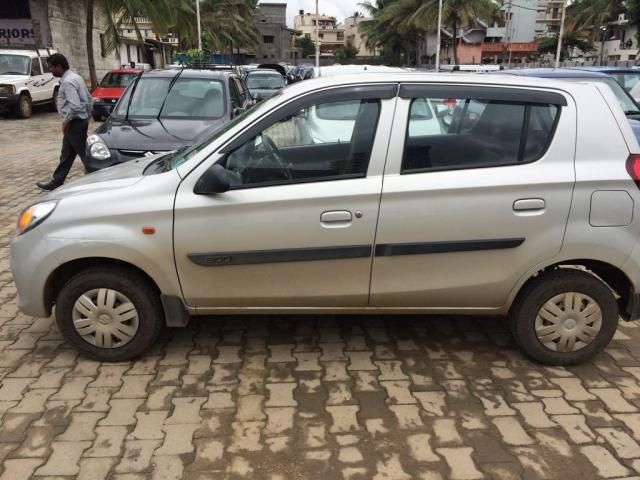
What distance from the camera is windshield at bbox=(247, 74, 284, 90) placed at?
61.8 feet

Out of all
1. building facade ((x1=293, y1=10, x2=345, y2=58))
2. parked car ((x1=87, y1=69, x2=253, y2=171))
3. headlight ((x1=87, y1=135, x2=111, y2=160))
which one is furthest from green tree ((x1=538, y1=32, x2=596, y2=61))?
building facade ((x1=293, y1=10, x2=345, y2=58))

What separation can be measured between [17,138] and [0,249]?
32.4 feet

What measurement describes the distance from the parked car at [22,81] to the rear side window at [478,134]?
1620 cm

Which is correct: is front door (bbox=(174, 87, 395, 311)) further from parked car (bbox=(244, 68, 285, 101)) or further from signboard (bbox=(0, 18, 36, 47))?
signboard (bbox=(0, 18, 36, 47))

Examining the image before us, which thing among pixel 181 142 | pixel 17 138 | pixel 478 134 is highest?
pixel 478 134

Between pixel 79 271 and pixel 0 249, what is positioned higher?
pixel 79 271

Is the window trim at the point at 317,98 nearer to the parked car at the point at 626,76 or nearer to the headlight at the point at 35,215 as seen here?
the headlight at the point at 35,215

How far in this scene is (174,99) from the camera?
767cm

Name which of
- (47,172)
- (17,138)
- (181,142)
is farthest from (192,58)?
(181,142)

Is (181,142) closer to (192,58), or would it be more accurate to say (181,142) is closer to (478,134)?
(478,134)

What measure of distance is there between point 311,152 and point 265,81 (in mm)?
16554

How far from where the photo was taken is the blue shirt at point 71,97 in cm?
779

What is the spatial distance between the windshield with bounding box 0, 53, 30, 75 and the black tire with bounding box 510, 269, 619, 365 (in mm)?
18617

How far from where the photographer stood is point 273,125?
329 centimetres
